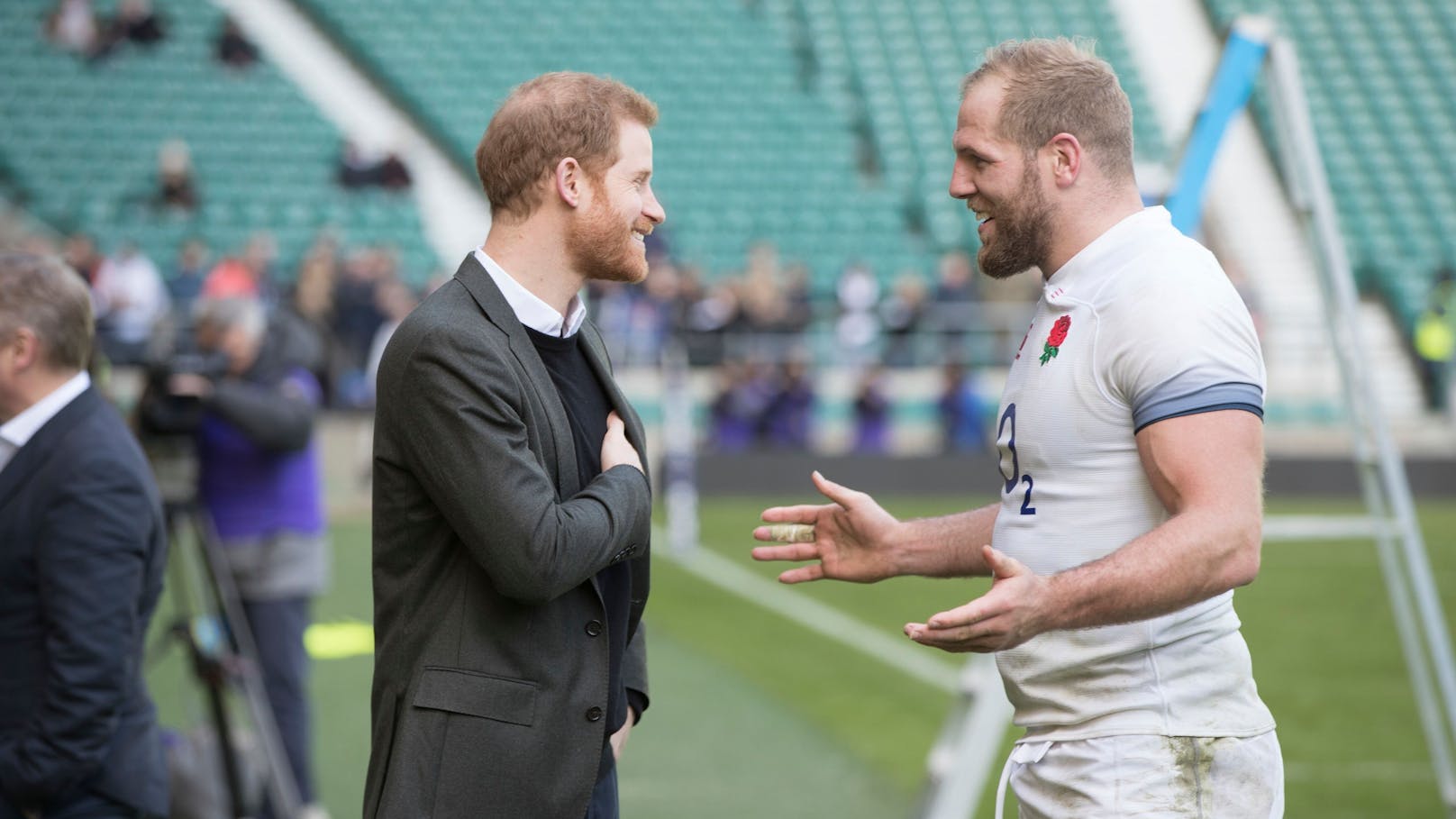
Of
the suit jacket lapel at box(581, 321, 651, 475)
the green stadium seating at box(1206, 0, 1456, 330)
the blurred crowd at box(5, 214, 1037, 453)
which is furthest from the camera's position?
the green stadium seating at box(1206, 0, 1456, 330)

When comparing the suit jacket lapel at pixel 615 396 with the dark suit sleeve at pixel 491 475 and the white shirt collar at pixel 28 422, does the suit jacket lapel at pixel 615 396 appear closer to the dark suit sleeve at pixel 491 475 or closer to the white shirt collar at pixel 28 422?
the dark suit sleeve at pixel 491 475

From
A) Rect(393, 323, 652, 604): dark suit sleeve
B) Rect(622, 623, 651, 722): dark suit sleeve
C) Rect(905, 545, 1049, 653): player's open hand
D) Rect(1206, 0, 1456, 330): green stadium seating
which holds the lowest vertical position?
Rect(1206, 0, 1456, 330): green stadium seating

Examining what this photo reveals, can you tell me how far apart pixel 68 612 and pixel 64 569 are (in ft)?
0.26

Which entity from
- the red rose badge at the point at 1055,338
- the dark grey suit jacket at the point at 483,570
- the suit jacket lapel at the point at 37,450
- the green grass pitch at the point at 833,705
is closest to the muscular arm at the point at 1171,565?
the red rose badge at the point at 1055,338

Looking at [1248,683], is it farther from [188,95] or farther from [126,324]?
[188,95]

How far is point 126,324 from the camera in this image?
15859mm

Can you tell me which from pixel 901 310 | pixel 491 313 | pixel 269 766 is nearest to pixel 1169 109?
pixel 901 310

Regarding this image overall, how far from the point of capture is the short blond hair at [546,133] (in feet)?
8.28

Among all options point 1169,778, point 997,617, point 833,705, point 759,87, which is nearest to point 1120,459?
point 997,617

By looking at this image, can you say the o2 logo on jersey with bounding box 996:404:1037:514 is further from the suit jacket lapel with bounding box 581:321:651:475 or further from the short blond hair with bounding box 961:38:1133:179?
the suit jacket lapel with bounding box 581:321:651:475

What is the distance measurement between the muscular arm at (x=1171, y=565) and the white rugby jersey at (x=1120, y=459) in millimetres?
73

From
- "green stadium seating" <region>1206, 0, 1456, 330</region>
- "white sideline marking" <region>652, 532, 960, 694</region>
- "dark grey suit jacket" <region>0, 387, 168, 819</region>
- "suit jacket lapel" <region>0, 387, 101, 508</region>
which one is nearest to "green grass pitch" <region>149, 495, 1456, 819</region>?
"white sideline marking" <region>652, 532, 960, 694</region>

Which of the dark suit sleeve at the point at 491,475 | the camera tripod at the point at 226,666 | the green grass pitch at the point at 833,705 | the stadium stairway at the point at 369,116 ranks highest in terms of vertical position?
the dark suit sleeve at the point at 491,475

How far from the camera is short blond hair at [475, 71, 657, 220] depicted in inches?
99.3
